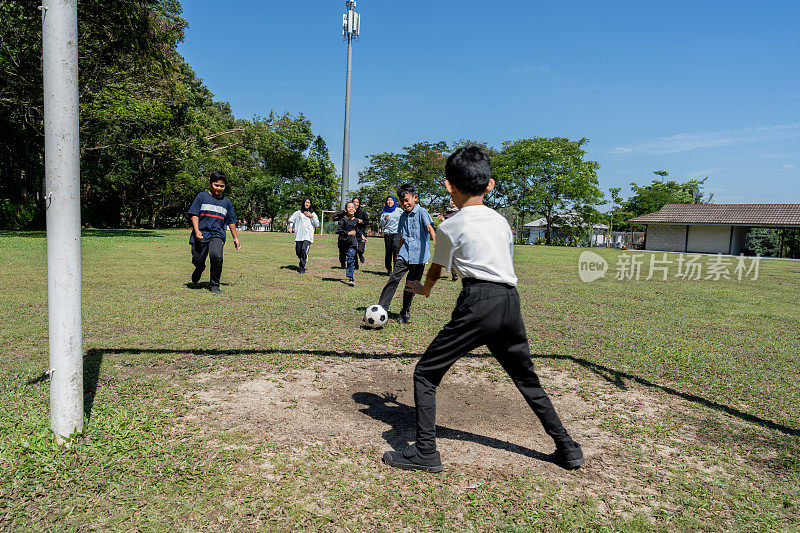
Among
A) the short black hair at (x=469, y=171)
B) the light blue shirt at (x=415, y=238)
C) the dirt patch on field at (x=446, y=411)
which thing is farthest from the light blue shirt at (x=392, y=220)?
the short black hair at (x=469, y=171)

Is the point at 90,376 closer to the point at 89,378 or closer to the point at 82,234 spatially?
the point at 89,378

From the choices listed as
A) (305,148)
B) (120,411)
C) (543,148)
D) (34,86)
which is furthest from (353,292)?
(305,148)

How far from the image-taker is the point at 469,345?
297 centimetres

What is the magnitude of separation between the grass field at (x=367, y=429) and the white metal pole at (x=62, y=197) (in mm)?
493

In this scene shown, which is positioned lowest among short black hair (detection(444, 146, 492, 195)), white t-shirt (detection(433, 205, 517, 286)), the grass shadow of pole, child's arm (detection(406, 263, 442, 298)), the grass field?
the grass field

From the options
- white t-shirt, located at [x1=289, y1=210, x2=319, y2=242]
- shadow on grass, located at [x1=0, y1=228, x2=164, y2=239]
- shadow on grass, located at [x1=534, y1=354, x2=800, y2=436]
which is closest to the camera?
shadow on grass, located at [x1=534, y1=354, x2=800, y2=436]

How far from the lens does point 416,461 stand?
120 inches

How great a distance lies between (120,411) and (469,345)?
8.32 ft

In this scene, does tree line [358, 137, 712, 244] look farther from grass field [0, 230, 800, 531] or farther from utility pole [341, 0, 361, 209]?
grass field [0, 230, 800, 531]

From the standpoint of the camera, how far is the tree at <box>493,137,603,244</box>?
5638cm

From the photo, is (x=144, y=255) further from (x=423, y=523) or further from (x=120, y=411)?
(x=423, y=523)

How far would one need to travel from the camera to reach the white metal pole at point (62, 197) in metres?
2.85

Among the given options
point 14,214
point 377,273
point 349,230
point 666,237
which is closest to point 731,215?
point 666,237

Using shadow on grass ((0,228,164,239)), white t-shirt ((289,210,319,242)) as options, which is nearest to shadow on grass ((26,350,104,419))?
white t-shirt ((289,210,319,242))
